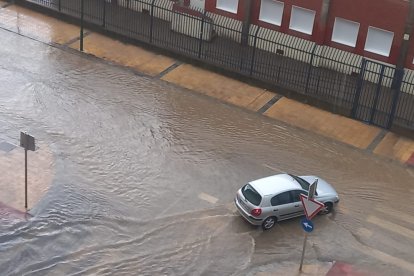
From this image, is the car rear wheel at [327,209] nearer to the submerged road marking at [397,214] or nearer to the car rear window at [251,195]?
the submerged road marking at [397,214]

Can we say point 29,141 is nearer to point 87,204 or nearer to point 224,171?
point 87,204

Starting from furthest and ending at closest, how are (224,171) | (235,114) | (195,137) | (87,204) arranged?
(235,114), (195,137), (224,171), (87,204)

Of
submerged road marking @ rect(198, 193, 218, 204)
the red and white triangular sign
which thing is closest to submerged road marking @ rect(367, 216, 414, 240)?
the red and white triangular sign

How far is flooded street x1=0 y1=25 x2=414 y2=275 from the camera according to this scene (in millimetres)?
18250

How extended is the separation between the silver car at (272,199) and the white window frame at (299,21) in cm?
1064

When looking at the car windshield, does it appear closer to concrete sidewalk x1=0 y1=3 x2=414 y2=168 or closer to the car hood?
the car hood

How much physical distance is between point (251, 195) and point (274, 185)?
0.73 m

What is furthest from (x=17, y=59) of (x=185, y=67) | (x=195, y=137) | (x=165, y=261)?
(x=165, y=261)

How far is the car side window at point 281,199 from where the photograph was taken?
1906 cm

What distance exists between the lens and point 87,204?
1989cm

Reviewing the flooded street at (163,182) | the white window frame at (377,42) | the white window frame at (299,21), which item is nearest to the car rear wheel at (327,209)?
the flooded street at (163,182)

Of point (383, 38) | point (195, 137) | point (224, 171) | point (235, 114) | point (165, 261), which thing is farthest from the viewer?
point (383, 38)

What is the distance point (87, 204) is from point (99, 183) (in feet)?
3.50

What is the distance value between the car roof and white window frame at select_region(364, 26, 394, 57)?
9766mm
